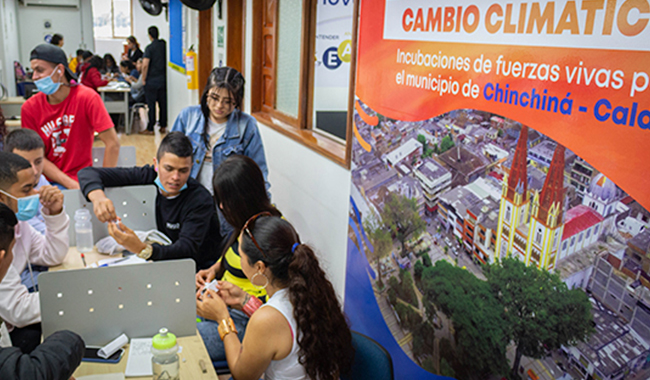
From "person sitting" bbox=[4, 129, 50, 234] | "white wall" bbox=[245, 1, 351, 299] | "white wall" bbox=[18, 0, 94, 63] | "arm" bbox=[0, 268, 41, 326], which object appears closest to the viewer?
"arm" bbox=[0, 268, 41, 326]

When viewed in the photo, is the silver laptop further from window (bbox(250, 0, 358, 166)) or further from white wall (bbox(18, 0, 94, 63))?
white wall (bbox(18, 0, 94, 63))

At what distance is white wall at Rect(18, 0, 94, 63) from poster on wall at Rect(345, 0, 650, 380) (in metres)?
10.7

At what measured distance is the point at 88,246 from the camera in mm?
2525

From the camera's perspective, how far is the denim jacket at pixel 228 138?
3129 mm

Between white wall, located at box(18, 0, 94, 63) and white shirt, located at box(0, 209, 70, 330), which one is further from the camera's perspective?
white wall, located at box(18, 0, 94, 63)

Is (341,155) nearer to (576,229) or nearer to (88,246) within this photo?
(88,246)

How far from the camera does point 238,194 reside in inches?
92.1

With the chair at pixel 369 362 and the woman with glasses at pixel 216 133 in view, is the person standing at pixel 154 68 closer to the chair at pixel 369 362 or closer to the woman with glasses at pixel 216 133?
the woman with glasses at pixel 216 133

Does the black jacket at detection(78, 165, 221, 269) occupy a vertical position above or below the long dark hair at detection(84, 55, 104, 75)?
below

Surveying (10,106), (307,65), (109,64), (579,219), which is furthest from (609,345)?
(109,64)

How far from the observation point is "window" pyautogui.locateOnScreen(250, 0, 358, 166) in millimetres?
3645

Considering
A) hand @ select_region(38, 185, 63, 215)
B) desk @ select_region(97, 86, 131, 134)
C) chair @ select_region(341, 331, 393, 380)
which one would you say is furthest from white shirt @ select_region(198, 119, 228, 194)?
desk @ select_region(97, 86, 131, 134)

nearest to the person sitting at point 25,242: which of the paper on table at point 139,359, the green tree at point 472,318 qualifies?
the paper on table at point 139,359

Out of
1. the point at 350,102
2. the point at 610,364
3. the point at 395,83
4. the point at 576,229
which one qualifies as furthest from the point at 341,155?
the point at 610,364
